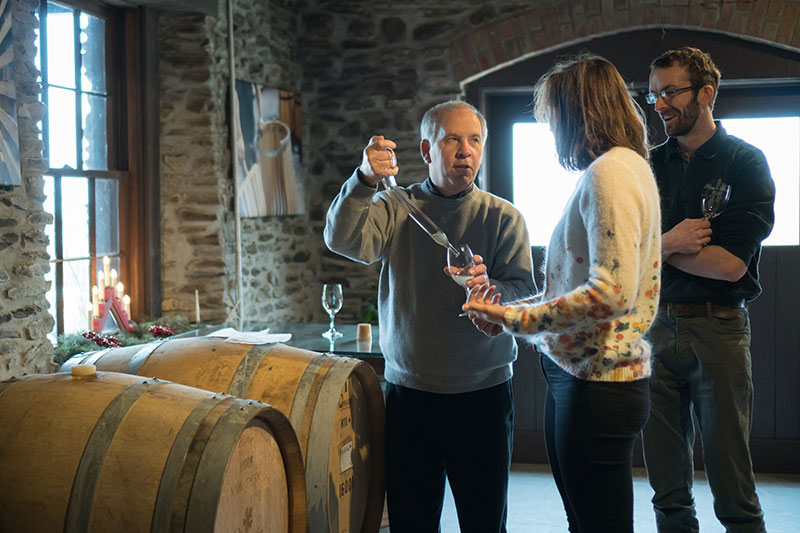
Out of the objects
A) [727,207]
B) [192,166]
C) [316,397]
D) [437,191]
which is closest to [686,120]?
[727,207]

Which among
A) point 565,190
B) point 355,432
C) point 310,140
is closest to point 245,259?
point 310,140

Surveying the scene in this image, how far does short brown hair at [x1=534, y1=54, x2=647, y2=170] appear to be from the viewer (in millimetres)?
1891

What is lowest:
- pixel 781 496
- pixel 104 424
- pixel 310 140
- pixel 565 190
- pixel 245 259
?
pixel 781 496

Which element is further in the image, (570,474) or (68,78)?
(68,78)

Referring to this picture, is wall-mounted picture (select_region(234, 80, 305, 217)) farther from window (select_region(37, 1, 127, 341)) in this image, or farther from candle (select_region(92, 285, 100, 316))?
candle (select_region(92, 285, 100, 316))

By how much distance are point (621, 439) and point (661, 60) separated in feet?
4.25

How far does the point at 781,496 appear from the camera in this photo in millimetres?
4340

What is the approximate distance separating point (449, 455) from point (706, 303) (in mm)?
943

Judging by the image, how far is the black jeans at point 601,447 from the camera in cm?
187

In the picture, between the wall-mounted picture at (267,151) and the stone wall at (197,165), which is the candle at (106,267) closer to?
the stone wall at (197,165)

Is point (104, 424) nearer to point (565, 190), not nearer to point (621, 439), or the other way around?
point (621, 439)

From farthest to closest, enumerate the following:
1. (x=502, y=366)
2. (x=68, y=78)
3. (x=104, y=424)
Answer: (x=68, y=78), (x=502, y=366), (x=104, y=424)

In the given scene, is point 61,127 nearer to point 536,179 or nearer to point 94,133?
point 94,133

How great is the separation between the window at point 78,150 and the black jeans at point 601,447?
2.59 m
